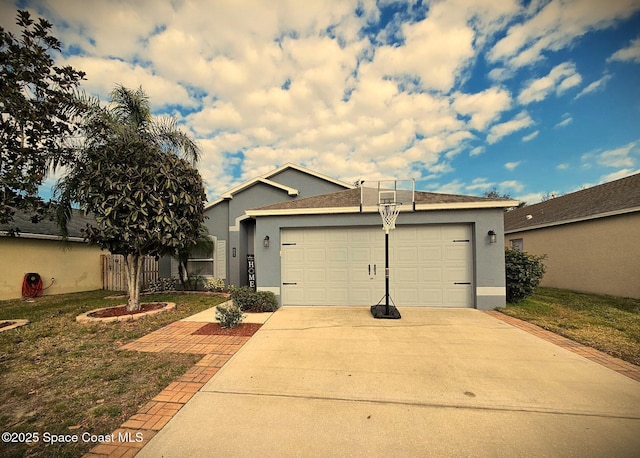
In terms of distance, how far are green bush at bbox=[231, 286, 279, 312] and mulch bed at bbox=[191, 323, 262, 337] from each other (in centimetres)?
127

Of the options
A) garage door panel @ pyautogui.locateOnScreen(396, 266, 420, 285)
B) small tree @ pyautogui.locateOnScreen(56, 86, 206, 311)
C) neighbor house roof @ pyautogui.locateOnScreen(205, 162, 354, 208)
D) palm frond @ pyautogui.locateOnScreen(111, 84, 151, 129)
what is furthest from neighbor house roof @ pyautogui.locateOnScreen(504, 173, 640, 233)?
palm frond @ pyautogui.locateOnScreen(111, 84, 151, 129)

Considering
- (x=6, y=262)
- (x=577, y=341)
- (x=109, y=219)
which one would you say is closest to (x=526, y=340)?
(x=577, y=341)

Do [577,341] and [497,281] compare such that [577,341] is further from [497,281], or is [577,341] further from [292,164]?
[292,164]

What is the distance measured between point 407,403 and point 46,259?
1480 centimetres

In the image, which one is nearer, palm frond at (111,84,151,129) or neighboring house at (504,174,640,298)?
palm frond at (111,84,151,129)

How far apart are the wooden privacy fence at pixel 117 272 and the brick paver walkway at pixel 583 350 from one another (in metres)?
13.5

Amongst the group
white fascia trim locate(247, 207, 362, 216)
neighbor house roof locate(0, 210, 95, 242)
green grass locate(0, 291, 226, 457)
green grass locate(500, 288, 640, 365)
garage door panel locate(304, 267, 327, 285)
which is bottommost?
green grass locate(500, 288, 640, 365)

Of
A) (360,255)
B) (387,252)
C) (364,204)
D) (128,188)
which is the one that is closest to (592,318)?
(387,252)

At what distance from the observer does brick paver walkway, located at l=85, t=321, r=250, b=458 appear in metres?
2.36

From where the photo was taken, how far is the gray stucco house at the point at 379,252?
24.2ft

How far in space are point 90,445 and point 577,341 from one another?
24.3 feet

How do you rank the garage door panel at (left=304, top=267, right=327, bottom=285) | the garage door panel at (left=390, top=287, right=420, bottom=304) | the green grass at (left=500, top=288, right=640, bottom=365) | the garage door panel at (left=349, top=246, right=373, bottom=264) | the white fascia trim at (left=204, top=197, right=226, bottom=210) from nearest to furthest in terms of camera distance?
the green grass at (left=500, top=288, right=640, bottom=365) → the garage door panel at (left=390, top=287, right=420, bottom=304) → the garage door panel at (left=349, top=246, right=373, bottom=264) → the garage door panel at (left=304, top=267, right=327, bottom=285) → the white fascia trim at (left=204, top=197, right=226, bottom=210)

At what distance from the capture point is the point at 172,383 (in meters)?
3.43

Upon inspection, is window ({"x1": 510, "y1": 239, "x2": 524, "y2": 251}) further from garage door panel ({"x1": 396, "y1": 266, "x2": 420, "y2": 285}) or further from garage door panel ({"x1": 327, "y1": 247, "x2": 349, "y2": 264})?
garage door panel ({"x1": 327, "y1": 247, "x2": 349, "y2": 264})
